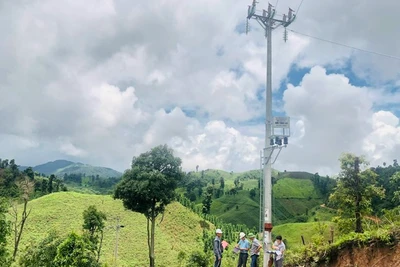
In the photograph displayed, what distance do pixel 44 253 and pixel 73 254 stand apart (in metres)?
6.73

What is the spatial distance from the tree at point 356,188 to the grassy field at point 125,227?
3166 cm

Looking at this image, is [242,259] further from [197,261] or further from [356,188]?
[197,261]

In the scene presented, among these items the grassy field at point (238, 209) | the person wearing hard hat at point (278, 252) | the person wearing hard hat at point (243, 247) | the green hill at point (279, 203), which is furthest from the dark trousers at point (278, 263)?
the grassy field at point (238, 209)

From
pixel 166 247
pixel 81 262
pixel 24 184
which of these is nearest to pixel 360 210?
pixel 81 262

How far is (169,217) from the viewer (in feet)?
239

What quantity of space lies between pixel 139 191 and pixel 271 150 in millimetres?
15625

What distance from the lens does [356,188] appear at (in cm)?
2467

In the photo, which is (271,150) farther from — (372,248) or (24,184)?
(24,184)

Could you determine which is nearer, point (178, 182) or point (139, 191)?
point (139, 191)

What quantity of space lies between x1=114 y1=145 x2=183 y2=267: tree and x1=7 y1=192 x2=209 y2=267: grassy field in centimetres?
2073

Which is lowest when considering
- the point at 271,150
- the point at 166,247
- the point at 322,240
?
the point at 166,247

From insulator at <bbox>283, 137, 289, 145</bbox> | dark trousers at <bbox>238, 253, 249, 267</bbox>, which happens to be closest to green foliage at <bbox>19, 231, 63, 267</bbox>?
dark trousers at <bbox>238, 253, 249, 267</bbox>

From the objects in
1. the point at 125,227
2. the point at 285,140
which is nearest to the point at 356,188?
the point at 285,140

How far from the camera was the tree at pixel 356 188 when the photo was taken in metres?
24.4
